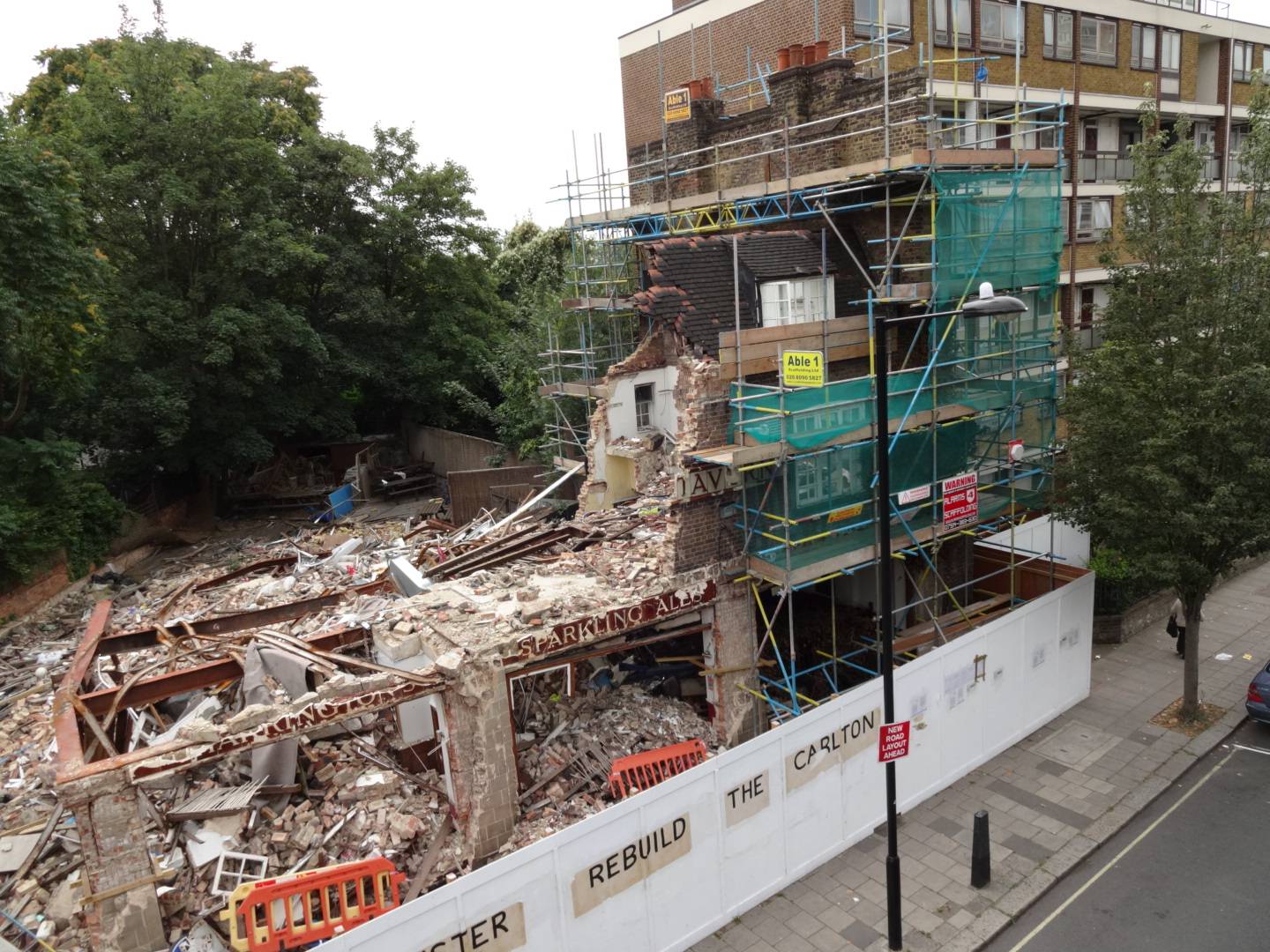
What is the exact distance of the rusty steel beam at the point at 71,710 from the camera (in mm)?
9213

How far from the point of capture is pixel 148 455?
28609 millimetres

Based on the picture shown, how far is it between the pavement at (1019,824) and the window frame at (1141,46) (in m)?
19.6

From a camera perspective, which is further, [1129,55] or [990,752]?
[1129,55]

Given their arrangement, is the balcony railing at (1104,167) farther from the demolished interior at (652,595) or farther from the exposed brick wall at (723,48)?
the demolished interior at (652,595)

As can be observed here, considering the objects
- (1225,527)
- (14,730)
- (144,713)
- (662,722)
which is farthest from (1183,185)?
(14,730)

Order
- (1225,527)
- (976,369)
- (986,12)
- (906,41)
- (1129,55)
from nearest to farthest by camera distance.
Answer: (1225,527), (976,369), (906,41), (986,12), (1129,55)

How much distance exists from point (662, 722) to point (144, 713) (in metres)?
7.26

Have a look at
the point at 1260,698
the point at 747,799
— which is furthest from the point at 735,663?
the point at 1260,698

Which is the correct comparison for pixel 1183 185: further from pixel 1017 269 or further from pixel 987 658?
pixel 987 658

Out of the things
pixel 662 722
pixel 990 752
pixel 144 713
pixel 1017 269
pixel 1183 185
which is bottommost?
pixel 990 752

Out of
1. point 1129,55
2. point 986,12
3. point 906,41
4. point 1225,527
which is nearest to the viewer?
point 1225,527

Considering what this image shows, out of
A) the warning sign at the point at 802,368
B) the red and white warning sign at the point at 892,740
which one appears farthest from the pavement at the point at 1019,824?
the warning sign at the point at 802,368

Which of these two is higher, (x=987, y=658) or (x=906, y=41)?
(x=906, y=41)

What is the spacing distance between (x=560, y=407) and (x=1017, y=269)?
12.5 metres
